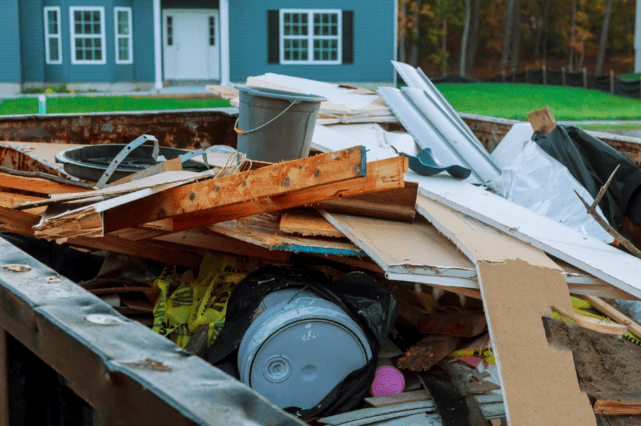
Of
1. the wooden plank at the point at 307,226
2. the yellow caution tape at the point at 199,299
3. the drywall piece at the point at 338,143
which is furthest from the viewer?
the drywall piece at the point at 338,143

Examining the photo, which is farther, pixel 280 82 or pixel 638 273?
pixel 280 82

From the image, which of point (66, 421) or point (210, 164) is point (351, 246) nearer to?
point (210, 164)

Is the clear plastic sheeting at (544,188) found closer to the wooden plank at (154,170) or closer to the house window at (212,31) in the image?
the wooden plank at (154,170)

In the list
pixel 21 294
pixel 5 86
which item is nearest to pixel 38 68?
pixel 5 86

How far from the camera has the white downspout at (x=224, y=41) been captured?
1903 centimetres

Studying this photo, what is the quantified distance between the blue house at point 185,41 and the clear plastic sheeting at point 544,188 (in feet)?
51.1

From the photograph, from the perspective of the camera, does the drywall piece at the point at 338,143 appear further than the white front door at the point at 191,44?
No

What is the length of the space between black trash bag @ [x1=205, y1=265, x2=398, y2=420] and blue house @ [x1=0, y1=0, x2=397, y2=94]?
16.8 metres

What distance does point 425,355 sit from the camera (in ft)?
10.5

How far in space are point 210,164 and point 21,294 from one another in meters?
3.30

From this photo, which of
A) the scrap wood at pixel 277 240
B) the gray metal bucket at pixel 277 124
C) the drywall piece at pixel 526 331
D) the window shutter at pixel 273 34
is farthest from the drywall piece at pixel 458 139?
the window shutter at pixel 273 34

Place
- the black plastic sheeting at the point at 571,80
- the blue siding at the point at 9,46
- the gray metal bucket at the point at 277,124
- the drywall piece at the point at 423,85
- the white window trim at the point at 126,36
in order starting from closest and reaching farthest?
the gray metal bucket at the point at 277,124, the drywall piece at the point at 423,85, the blue siding at the point at 9,46, the white window trim at the point at 126,36, the black plastic sheeting at the point at 571,80

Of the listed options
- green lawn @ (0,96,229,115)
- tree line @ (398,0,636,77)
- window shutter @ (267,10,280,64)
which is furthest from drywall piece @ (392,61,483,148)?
tree line @ (398,0,636,77)

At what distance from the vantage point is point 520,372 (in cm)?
243
